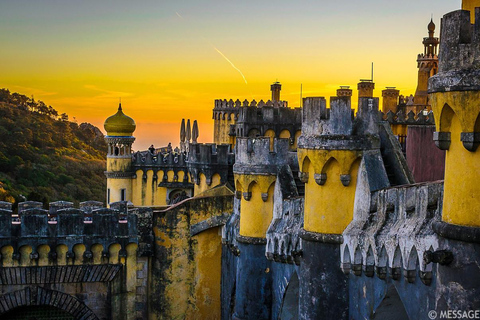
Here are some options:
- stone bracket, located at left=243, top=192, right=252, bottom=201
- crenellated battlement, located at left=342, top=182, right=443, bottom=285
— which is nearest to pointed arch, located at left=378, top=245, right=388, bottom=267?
crenellated battlement, located at left=342, top=182, right=443, bottom=285

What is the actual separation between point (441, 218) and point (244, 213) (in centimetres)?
1047

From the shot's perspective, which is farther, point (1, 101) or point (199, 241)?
point (1, 101)

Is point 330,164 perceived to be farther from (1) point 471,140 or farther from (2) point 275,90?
(2) point 275,90

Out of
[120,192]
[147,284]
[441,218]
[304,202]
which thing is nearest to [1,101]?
[120,192]

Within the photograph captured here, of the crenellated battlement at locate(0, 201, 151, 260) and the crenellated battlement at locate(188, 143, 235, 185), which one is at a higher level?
the crenellated battlement at locate(188, 143, 235, 185)

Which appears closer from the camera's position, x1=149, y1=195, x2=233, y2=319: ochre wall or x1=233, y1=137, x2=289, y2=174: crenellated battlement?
x1=233, y1=137, x2=289, y2=174: crenellated battlement

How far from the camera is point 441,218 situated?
34.3ft

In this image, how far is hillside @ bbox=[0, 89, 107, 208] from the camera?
69688mm

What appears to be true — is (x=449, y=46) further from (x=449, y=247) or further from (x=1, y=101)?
(x=1, y=101)

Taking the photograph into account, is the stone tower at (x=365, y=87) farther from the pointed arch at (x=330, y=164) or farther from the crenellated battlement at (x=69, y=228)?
the pointed arch at (x=330, y=164)

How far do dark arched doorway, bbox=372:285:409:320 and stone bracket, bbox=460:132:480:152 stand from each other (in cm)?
382

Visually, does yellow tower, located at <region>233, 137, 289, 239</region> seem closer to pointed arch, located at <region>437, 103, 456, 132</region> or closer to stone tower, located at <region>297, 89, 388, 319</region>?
stone tower, located at <region>297, 89, 388, 319</region>

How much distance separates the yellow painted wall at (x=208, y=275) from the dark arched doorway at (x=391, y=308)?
1193cm

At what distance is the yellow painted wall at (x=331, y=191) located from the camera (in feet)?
48.9
